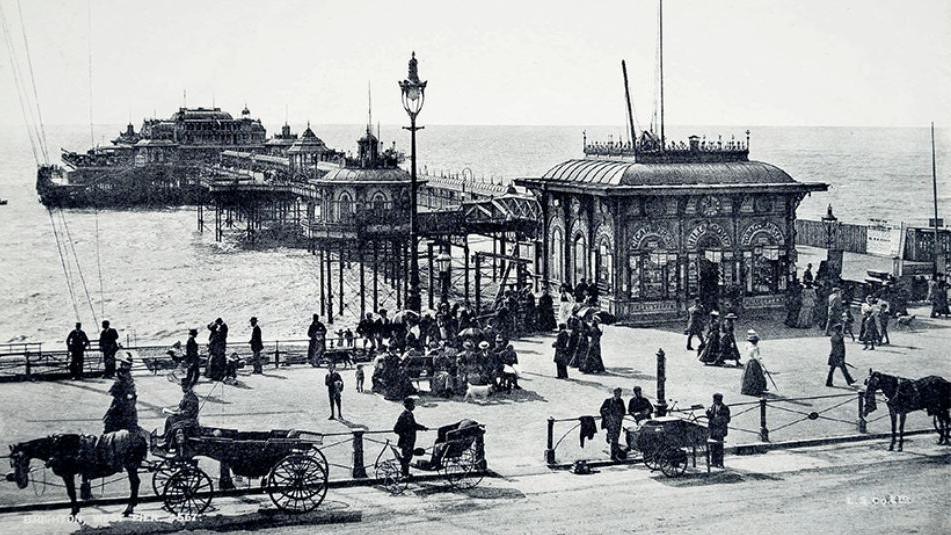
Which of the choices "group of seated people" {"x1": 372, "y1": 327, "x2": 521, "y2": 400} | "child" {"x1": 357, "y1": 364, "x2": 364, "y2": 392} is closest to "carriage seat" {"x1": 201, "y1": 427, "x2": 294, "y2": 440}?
"group of seated people" {"x1": 372, "y1": 327, "x2": 521, "y2": 400}

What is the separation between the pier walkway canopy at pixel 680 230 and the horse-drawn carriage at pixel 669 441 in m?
16.5

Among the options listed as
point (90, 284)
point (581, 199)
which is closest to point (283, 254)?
point (90, 284)

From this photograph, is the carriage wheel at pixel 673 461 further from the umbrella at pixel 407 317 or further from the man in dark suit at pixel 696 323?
the umbrella at pixel 407 317

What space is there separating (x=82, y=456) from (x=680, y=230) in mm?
23907

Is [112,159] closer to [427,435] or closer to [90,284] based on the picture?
[90,284]

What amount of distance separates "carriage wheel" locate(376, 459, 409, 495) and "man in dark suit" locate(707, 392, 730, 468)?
5483 millimetres

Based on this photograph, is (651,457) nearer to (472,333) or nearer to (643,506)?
(643,506)

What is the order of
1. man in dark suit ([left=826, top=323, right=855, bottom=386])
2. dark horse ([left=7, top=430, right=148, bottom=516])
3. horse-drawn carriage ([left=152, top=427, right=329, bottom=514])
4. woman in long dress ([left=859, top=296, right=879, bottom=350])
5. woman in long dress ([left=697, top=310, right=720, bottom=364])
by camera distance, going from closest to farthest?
dark horse ([left=7, top=430, right=148, bottom=516]), horse-drawn carriage ([left=152, top=427, right=329, bottom=514]), man in dark suit ([left=826, top=323, right=855, bottom=386]), woman in long dress ([left=697, top=310, right=720, bottom=364]), woman in long dress ([left=859, top=296, right=879, bottom=350])

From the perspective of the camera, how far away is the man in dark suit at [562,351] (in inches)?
1037

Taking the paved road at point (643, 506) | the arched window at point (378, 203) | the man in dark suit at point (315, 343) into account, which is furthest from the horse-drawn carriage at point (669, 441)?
the arched window at point (378, 203)

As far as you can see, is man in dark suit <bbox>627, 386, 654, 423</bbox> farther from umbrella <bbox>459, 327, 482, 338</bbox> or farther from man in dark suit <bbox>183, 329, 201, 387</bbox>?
man in dark suit <bbox>183, 329, 201, 387</bbox>

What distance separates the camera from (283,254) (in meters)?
83.9

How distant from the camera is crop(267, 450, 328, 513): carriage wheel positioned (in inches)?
637

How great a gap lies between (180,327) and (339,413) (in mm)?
31886
